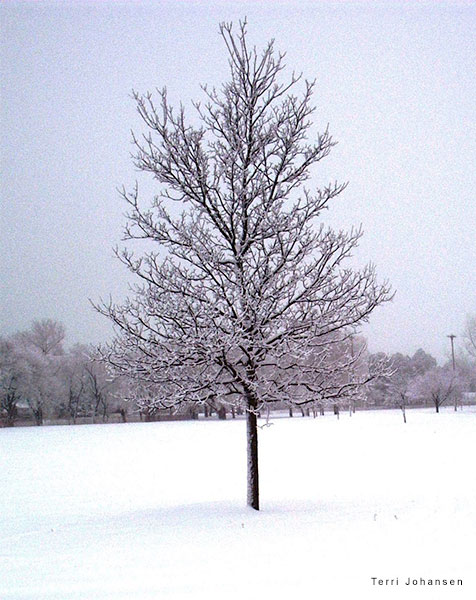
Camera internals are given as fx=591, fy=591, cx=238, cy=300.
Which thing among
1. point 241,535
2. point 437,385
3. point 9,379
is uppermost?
point 9,379

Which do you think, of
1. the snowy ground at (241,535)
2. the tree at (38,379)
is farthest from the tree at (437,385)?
the snowy ground at (241,535)

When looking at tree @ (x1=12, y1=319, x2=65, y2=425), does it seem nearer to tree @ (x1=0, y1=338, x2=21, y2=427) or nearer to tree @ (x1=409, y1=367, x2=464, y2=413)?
tree @ (x1=0, y1=338, x2=21, y2=427)

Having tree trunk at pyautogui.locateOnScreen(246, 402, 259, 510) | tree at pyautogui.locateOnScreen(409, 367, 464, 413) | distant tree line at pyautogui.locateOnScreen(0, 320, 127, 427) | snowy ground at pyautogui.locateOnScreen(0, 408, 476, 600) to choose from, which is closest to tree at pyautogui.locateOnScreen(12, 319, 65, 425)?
distant tree line at pyautogui.locateOnScreen(0, 320, 127, 427)

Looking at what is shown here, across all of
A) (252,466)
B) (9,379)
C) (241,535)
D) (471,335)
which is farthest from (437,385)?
(241,535)

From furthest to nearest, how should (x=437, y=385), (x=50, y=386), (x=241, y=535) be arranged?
(x=50, y=386) → (x=437, y=385) → (x=241, y=535)

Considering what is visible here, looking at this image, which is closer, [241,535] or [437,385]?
[241,535]

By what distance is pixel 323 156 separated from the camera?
37.2ft

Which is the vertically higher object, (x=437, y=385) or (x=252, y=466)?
(x=437, y=385)

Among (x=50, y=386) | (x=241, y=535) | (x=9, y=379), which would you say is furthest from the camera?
(x=50, y=386)

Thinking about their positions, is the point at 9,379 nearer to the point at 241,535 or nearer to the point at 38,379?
the point at 38,379

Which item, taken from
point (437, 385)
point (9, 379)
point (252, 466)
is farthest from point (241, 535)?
point (9, 379)

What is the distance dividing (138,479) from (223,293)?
40.0 feet

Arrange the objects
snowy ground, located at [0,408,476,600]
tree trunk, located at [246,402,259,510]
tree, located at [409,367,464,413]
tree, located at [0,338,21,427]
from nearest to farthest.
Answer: snowy ground, located at [0,408,476,600]
tree trunk, located at [246,402,259,510]
tree, located at [409,367,464,413]
tree, located at [0,338,21,427]

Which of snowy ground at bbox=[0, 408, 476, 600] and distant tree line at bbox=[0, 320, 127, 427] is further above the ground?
distant tree line at bbox=[0, 320, 127, 427]
